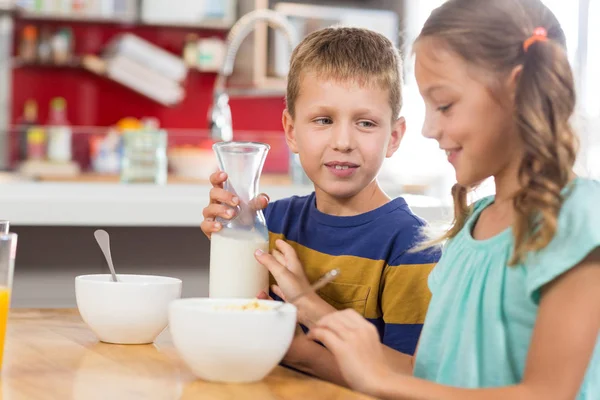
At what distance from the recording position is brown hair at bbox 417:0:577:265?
90 cm

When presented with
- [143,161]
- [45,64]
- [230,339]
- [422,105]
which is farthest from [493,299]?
[45,64]

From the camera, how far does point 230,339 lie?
82 cm

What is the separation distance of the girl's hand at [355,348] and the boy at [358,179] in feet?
1.43

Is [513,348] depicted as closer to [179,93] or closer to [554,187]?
[554,187]

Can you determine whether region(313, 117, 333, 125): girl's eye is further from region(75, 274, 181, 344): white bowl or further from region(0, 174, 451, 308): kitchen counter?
region(0, 174, 451, 308): kitchen counter

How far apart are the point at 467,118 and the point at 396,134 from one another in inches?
Answer: 19.5

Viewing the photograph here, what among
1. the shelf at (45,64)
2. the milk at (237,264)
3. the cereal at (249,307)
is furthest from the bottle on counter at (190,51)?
the cereal at (249,307)

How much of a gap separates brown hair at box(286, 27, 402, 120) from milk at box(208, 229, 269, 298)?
37 centimetres

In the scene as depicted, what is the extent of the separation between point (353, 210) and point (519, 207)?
58 centimetres

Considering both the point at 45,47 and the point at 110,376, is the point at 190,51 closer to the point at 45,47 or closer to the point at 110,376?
the point at 45,47

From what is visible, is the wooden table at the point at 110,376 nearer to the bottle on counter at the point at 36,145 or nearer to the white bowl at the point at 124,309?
the white bowl at the point at 124,309

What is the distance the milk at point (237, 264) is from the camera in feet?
3.76

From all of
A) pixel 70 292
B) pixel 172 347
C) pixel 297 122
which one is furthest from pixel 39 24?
pixel 172 347

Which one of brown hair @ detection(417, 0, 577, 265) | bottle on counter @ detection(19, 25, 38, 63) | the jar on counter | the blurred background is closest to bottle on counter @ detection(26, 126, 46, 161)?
the blurred background
